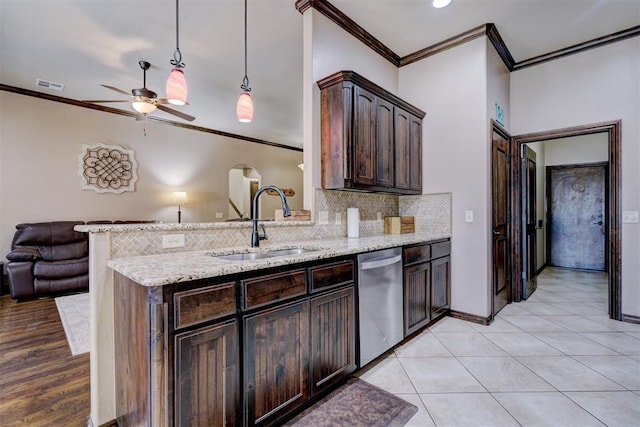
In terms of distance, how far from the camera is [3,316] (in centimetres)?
328

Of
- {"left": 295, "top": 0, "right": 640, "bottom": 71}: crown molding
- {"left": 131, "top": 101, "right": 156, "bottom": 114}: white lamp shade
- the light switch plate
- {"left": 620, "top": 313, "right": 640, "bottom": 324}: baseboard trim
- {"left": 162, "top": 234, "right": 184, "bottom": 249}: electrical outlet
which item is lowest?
{"left": 620, "top": 313, "right": 640, "bottom": 324}: baseboard trim

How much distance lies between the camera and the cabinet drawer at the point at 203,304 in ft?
3.84

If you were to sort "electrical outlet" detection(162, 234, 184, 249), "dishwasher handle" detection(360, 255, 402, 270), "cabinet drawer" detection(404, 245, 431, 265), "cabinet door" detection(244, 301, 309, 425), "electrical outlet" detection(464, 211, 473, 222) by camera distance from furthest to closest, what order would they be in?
"electrical outlet" detection(464, 211, 473, 222)
"cabinet drawer" detection(404, 245, 431, 265)
"dishwasher handle" detection(360, 255, 402, 270)
"electrical outlet" detection(162, 234, 184, 249)
"cabinet door" detection(244, 301, 309, 425)

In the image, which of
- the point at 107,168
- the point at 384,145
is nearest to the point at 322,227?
the point at 384,145

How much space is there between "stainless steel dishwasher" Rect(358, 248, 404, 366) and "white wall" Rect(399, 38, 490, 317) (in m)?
1.12

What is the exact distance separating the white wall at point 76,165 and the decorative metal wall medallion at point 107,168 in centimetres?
9

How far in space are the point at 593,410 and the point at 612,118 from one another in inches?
119

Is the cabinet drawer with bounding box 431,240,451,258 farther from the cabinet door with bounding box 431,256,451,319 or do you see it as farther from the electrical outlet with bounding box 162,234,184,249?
the electrical outlet with bounding box 162,234,184,249

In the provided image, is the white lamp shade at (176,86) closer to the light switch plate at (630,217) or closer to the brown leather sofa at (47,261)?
the brown leather sofa at (47,261)

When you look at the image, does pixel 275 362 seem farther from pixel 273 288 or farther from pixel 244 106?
pixel 244 106

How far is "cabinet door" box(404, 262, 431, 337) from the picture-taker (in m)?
2.50

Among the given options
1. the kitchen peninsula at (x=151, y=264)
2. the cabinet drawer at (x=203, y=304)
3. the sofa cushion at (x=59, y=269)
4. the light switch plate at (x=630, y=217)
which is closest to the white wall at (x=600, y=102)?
the light switch plate at (x=630, y=217)

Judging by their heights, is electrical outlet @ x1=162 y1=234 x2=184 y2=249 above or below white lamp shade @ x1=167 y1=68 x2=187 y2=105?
below

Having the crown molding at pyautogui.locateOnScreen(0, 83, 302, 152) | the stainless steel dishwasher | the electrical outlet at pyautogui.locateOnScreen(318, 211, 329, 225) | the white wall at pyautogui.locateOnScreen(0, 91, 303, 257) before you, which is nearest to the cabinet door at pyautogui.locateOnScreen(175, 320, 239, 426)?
the stainless steel dishwasher
